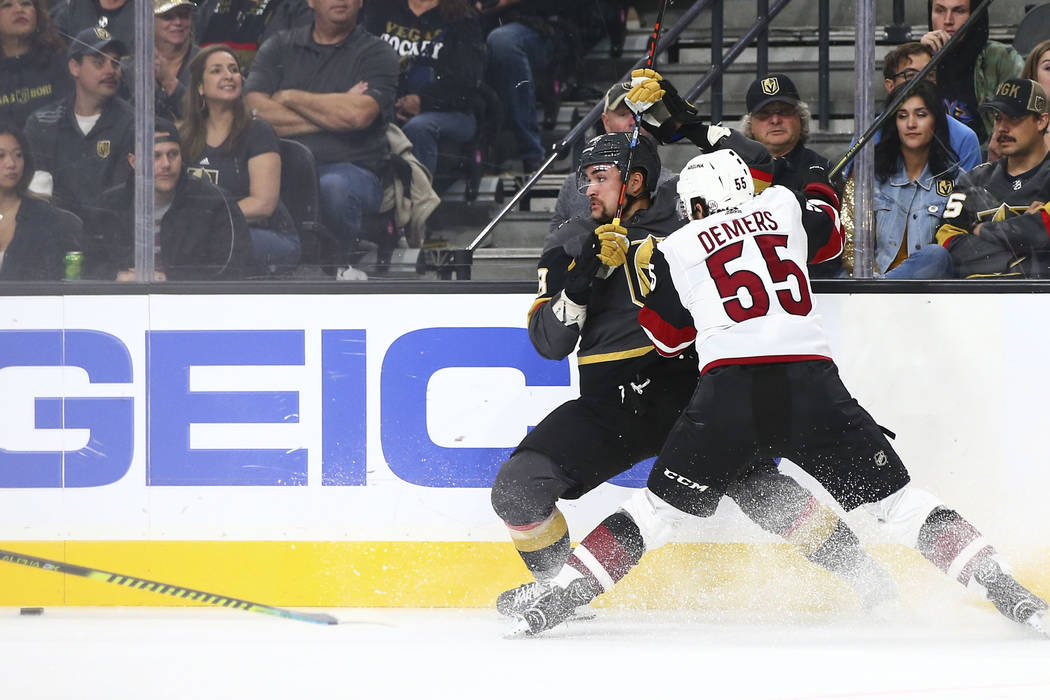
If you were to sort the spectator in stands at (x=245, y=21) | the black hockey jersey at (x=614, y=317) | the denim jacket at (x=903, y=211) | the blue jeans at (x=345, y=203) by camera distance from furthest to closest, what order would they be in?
the spectator in stands at (x=245, y=21)
the blue jeans at (x=345, y=203)
the denim jacket at (x=903, y=211)
the black hockey jersey at (x=614, y=317)

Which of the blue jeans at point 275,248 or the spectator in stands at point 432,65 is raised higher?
the spectator in stands at point 432,65

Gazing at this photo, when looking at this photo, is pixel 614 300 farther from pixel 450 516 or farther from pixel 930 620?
pixel 930 620

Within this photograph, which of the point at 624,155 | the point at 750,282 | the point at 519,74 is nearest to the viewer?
the point at 750,282

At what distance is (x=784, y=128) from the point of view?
3.83m

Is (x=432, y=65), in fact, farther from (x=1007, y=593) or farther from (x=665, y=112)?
(x=1007, y=593)

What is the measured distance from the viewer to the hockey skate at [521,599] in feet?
11.6

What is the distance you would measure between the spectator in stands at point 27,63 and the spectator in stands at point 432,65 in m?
0.96

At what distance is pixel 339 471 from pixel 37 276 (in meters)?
1.11

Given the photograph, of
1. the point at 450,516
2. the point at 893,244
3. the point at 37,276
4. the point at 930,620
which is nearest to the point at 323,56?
the point at 37,276

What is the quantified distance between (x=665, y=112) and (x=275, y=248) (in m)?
1.24

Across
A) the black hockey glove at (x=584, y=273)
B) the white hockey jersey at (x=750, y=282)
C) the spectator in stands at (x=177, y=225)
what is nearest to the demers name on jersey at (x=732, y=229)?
the white hockey jersey at (x=750, y=282)

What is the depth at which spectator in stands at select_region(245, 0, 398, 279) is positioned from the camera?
386 centimetres

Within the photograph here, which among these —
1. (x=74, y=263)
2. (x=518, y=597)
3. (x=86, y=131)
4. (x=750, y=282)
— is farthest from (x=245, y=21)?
(x=518, y=597)

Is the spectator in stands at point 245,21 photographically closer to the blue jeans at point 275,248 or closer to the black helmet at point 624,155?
the blue jeans at point 275,248
